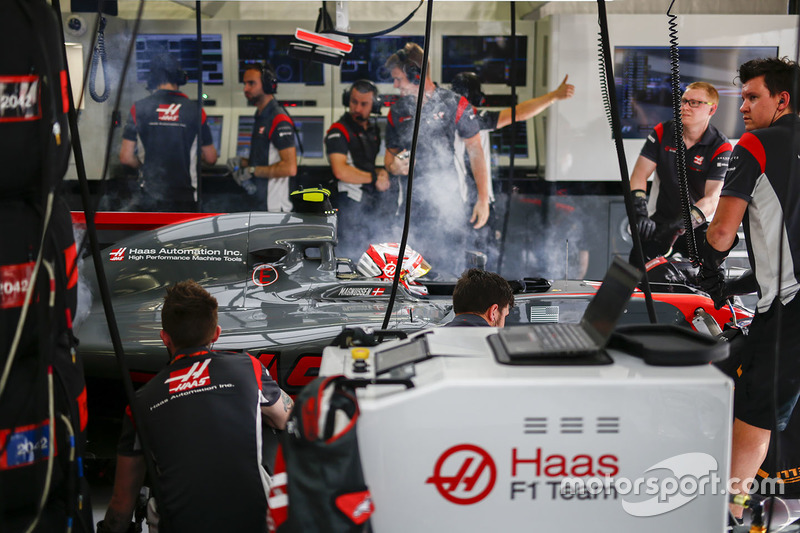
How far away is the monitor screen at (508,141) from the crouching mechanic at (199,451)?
199 inches

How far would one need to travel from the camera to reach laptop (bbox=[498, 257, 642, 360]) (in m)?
1.43

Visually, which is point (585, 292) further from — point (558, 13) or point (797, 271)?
point (558, 13)

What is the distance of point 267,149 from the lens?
6402 mm

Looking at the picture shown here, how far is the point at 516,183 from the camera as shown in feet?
21.8

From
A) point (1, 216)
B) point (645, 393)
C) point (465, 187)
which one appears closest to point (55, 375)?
point (1, 216)

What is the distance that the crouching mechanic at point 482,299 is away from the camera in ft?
8.13

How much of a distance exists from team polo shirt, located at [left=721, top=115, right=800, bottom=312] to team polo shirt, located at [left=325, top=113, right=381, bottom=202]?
13.6 feet

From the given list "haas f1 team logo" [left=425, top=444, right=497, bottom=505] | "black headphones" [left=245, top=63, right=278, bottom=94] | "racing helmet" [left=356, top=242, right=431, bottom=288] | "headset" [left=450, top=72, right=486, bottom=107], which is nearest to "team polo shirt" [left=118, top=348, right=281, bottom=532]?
A: "haas f1 team logo" [left=425, top=444, right=497, bottom=505]

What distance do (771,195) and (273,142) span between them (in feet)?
14.9

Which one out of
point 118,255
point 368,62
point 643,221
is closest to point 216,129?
point 368,62

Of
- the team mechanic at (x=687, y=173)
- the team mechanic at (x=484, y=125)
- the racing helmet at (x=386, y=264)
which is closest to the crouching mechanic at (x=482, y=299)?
the racing helmet at (x=386, y=264)

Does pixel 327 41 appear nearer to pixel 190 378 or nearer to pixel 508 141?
pixel 508 141

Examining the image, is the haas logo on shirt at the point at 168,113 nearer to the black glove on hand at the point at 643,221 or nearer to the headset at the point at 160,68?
the headset at the point at 160,68

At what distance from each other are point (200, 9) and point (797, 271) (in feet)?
17.8
